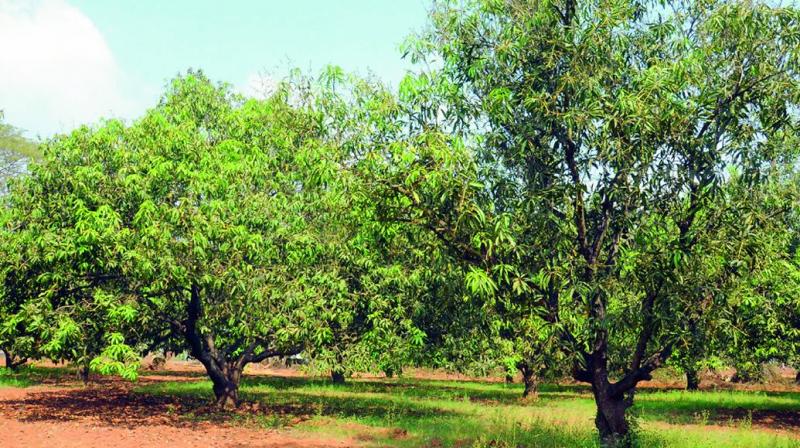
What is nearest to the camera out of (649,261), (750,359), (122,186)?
(649,261)

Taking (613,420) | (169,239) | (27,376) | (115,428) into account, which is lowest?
(115,428)

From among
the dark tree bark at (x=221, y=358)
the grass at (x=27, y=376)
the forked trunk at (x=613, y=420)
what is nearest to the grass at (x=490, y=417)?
the forked trunk at (x=613, y=420)

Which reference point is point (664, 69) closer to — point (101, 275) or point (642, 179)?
point (642, 179)

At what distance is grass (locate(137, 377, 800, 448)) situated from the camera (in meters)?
19.8

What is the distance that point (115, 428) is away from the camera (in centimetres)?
2158

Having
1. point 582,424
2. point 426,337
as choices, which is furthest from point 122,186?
point 582,424

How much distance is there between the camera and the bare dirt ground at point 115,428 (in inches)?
751

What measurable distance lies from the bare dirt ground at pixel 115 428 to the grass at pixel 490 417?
190 centimetres

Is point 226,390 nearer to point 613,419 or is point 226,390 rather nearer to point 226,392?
point 226,392

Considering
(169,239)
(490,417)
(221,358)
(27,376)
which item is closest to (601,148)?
(169,239)

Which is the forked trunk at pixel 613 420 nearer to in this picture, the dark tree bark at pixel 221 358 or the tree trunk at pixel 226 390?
the dark tree bark at pixel 221 358

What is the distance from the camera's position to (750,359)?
30.5m

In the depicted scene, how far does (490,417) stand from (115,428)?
13.3m

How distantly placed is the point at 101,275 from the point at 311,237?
652 centimetres
